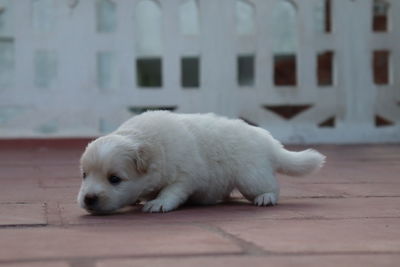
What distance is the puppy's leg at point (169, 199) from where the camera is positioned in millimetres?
3102

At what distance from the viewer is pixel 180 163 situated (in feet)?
10.6

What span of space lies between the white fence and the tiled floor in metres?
2.74

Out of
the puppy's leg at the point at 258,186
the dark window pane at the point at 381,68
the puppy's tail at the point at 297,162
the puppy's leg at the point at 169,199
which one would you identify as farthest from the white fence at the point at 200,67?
the puppy's leg at the point at 169,199

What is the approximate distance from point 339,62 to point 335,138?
69 cm

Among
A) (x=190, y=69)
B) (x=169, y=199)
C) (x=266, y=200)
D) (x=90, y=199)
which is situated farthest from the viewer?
(x=190, y=69)

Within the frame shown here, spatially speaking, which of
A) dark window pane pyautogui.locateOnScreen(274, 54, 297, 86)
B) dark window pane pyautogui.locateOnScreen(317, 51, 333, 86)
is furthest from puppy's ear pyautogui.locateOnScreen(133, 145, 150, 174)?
dark window pane pyautogui.locateOnScreen(317, 51, 333, 86)

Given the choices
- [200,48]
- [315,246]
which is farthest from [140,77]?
[315,246]

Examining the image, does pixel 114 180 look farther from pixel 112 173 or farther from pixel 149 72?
pixel 149 72

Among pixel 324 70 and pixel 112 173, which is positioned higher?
pixel 324 70

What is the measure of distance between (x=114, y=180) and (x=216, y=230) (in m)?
0.70

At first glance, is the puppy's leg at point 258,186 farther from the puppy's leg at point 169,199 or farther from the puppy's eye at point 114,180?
the puppy's eye at point 114,180

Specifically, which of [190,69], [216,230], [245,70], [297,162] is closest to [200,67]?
[190,69]

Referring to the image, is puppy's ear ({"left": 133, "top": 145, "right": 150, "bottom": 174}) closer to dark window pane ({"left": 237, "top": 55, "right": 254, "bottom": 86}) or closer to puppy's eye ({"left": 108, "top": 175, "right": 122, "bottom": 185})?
puppy's eye ({"left": 108, "top": 175, "right": 122, "bottom": 185})

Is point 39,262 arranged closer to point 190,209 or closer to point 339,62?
point 190,209
